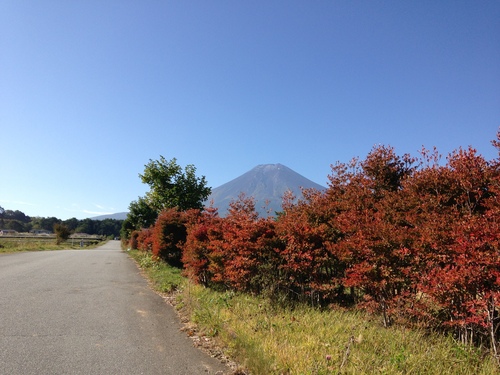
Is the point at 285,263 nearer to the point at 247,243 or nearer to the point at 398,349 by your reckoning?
the point at 247,243

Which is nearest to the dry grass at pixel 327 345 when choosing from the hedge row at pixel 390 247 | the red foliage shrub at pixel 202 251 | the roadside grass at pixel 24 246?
the hedge row at pixel 390 247

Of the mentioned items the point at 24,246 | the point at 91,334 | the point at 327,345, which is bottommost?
the point at 91,334

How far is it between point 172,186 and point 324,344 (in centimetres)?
1930

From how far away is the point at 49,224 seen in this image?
13612 centimetres

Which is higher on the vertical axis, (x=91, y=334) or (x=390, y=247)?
(x=390, y=247)

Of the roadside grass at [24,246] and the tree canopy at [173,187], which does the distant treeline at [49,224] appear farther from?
the tree canopy at [173,187]

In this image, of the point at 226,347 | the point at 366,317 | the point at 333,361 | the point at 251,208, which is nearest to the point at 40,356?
the point at 226,347

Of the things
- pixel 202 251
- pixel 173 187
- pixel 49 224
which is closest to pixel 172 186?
pixel 173 187

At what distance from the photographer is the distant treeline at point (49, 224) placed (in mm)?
126750

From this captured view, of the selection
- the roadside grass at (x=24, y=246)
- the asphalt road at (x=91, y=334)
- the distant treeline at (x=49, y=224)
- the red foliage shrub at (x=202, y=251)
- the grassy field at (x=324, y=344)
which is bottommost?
the asphalt road at (x=91, y=334)

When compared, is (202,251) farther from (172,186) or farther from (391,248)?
(172,186)

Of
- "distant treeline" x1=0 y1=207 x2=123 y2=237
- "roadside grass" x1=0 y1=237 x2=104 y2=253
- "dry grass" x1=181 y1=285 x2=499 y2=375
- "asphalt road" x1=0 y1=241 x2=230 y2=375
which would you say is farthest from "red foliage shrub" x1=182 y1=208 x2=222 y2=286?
"distant treeline" x1=0 y1=207 x2=123 y2=237

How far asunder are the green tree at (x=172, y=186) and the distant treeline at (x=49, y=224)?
115 metres

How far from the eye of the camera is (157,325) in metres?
6.13
